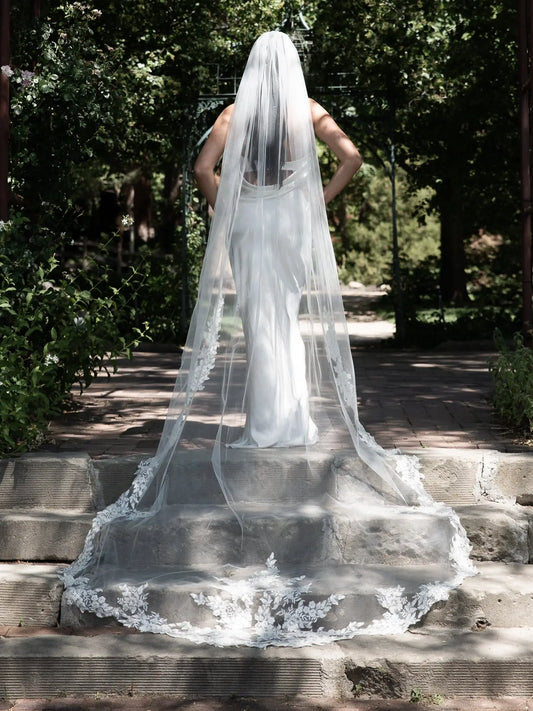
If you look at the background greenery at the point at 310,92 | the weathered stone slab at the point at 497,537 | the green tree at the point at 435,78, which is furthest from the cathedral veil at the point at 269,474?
the green tree at the point at 435,78

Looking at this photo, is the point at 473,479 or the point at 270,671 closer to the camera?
the point at 270,671

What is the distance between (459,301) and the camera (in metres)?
18.9

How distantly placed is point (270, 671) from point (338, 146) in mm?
2730

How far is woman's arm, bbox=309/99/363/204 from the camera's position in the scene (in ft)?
16.8

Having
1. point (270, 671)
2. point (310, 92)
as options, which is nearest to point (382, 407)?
point (270, 671)

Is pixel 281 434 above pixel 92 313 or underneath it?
underneath

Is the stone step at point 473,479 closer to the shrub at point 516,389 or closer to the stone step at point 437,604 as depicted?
the stone step at point 437,604

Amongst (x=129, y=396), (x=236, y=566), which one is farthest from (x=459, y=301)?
(x=236, y=566)

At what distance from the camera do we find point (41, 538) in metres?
4.61

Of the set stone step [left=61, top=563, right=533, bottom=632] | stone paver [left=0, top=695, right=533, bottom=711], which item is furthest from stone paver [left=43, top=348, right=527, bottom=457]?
stone paver [left=0, top=695, right=533, bottom=711]

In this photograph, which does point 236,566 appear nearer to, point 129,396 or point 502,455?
point 502,455

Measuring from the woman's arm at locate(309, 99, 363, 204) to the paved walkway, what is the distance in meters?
1.53

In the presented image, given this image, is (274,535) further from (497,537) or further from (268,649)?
(497,537)

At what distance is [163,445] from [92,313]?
1614mm
